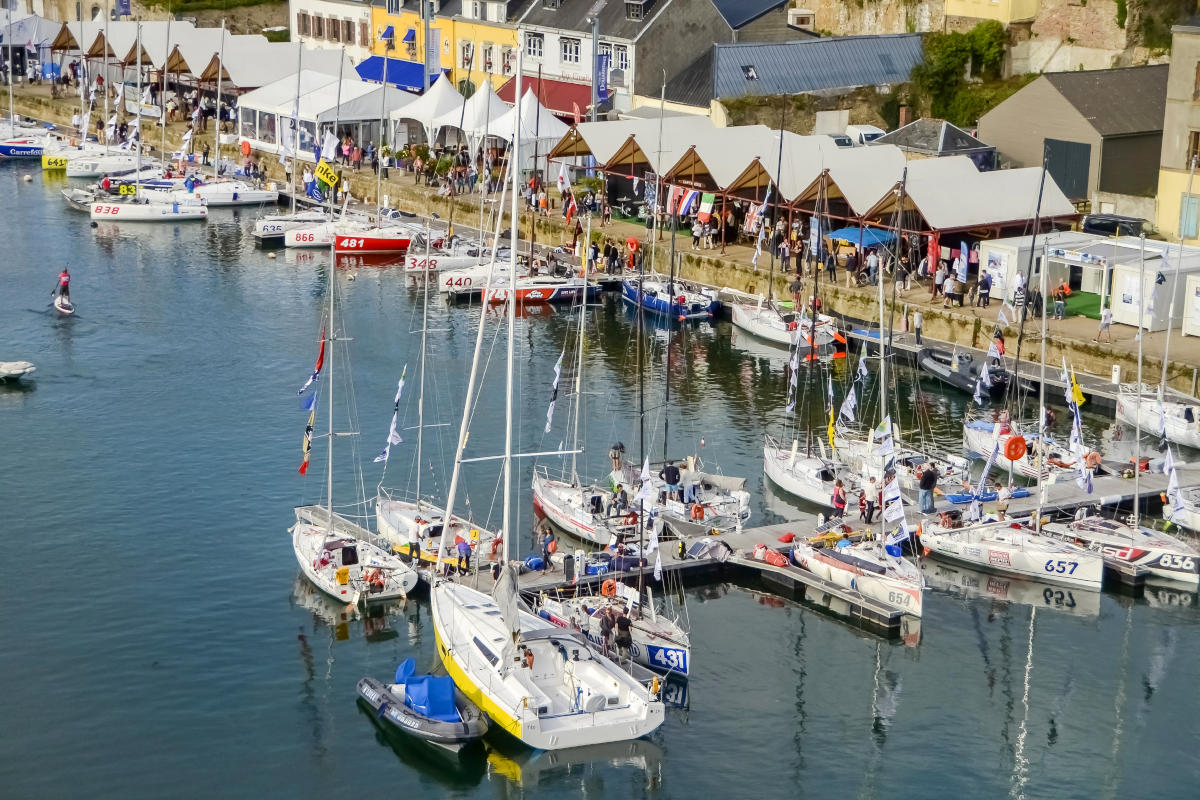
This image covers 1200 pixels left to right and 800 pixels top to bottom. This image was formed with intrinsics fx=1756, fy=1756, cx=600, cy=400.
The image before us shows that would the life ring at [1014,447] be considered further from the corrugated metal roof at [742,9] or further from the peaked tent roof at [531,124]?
the corrugated metal roof at [742,9]

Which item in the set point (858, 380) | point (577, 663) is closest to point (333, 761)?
point (577, 663)

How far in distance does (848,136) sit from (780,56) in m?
5.70

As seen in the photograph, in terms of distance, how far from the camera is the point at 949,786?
33094mm

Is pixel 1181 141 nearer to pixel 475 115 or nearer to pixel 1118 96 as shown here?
pixel 1118 96

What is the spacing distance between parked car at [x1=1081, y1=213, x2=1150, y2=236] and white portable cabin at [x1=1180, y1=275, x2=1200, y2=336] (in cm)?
746

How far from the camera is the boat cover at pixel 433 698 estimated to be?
112ft

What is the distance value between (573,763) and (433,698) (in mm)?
3020

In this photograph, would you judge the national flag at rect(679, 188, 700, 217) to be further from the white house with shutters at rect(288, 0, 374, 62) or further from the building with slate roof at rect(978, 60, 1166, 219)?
the white house with shutters at rect(288, 0, 374, 62)

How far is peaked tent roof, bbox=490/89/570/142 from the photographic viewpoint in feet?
254

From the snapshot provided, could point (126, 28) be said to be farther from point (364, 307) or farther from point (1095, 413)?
point (1095, 413)

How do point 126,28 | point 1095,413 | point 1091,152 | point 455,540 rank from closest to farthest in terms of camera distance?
1. point 455,540
2. point 1095,413
3. point 1091,152
4. point 126,28

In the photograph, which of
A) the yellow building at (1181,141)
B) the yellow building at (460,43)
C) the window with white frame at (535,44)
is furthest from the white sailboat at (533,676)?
the yellow building at (460,43)

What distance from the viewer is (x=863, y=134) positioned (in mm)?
75500

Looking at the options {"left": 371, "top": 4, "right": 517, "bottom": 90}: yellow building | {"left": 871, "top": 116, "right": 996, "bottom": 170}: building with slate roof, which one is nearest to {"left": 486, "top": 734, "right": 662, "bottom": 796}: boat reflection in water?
{"left": 871, "top": 116, "right": 996, "bottom": 170}: building with slate roof
